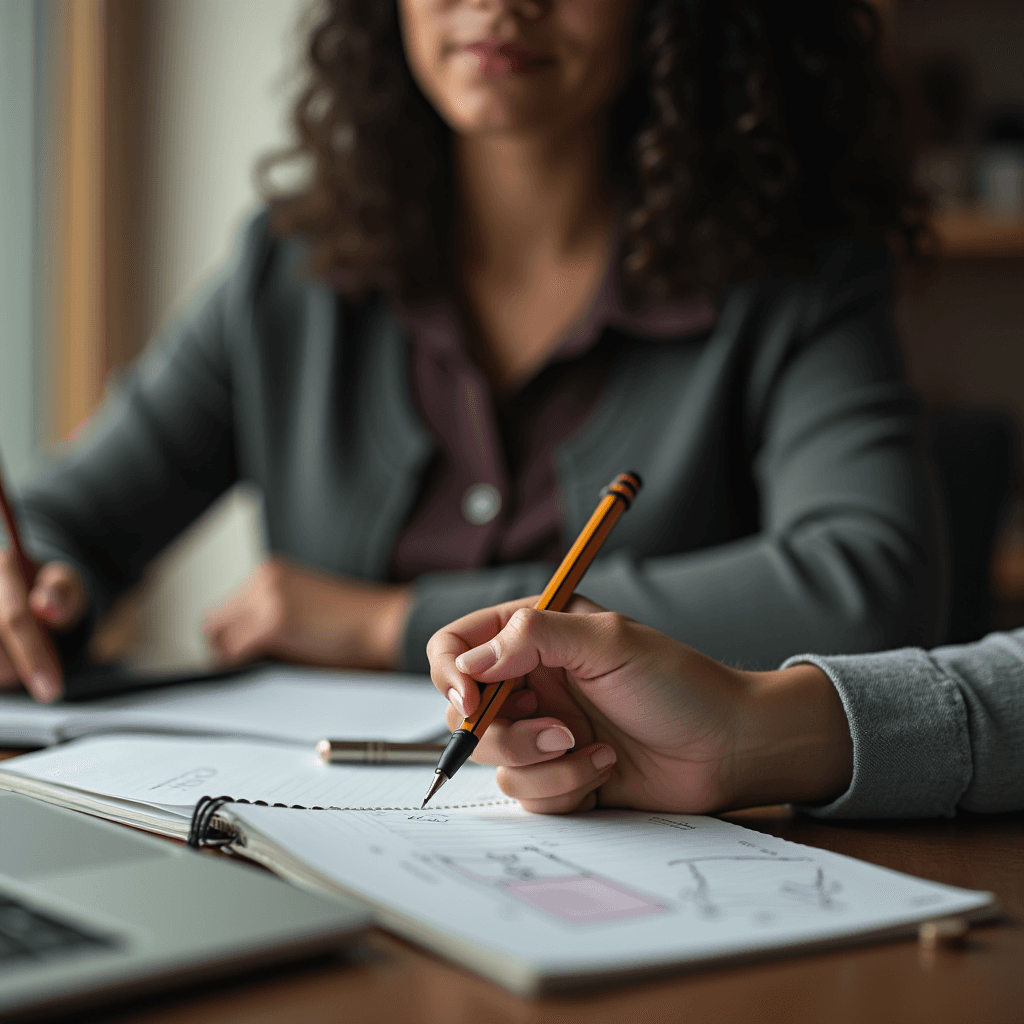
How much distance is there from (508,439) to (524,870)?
760 mm

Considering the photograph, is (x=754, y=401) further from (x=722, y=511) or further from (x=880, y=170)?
(x=880, y=170)

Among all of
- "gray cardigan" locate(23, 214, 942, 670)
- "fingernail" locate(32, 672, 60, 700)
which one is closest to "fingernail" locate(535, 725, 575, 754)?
"gray cardigan" locate(23, 214, 942, 670)

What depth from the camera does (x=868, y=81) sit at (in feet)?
3.87

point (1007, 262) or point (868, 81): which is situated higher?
point (868, 81)

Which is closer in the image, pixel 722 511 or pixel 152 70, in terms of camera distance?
pixel 722 511

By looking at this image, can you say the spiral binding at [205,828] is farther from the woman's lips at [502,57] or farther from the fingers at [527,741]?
the woman's lips at [502,57]

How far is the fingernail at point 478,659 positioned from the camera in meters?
0.49

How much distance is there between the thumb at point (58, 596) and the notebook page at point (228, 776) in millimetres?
270

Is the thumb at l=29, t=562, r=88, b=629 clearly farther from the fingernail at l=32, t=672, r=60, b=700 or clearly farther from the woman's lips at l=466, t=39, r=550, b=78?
the woman's lips at l=466, t=39, r=550, b=78

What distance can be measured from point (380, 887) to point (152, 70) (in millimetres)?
2198

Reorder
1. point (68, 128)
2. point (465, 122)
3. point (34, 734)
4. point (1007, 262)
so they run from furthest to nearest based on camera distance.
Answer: point (1007, 262), point (68, 128), point (465, 122), point (34, 734)

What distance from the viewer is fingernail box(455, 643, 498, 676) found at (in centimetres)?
49

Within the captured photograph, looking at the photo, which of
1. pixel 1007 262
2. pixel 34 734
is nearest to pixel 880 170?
pixel 34 734

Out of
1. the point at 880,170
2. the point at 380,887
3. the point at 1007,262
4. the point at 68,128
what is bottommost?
the point at 1007,262
